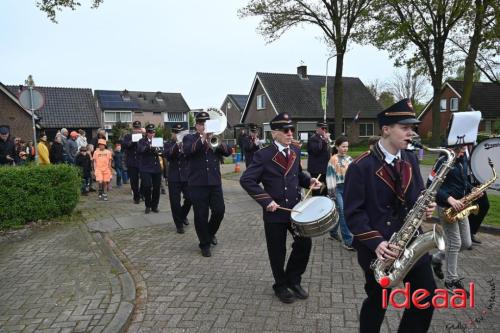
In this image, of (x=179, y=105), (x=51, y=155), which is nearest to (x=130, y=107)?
(x=179, y=105)

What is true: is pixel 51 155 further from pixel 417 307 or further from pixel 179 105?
pixel 179 105

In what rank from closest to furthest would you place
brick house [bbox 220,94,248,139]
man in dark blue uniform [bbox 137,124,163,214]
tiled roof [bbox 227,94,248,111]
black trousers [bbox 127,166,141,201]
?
1. man in dark blue uniform [bbox 137,124,163,214]
2. black trousers [bbox 127,166,141,201]
3. brick house [bbox 220,94,248,139]
4. tiled roof [bbox 227,94,248,111]

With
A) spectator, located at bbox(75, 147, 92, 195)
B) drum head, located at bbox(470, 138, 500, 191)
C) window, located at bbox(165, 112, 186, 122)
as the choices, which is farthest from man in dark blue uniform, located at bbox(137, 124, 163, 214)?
window, located at bbox(165, 112, 186, 122)

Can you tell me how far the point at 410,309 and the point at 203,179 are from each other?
3.85 metres

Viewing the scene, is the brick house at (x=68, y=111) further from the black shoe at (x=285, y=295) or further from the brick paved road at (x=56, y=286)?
the black shoe at (x=285, y=295)

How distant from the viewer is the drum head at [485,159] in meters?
4.61

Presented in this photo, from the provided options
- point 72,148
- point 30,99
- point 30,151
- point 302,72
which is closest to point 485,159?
point 30,99

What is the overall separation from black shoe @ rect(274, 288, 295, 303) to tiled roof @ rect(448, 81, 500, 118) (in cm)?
4193

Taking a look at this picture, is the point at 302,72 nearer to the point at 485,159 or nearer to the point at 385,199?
the point at 485,159

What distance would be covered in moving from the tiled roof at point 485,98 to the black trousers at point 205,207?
40.8 metres

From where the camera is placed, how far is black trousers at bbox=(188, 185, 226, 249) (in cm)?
611

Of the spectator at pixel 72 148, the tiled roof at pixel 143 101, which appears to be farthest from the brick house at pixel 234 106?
the spectator at pixel 72 148

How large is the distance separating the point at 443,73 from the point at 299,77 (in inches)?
642

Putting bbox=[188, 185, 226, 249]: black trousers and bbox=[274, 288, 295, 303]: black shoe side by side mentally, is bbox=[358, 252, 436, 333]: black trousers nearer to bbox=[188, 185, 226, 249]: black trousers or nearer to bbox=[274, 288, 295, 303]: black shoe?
bbox=[274, 288, 295, 303]: black shoe
